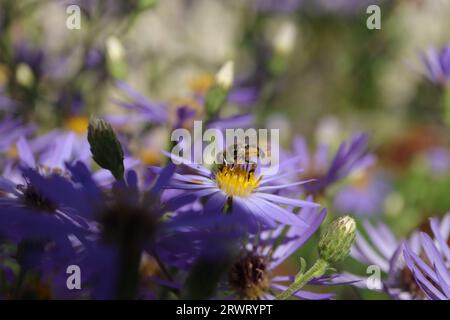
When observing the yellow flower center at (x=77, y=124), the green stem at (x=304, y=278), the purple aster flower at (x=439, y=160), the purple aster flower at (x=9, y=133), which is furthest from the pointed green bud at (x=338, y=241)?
the purple aster flower at (x=439, y=160)

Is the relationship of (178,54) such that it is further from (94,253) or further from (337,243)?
(94,253)

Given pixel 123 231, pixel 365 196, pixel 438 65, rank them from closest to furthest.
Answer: pixel 123 231 < pixel 438 65 < pixel 365 196

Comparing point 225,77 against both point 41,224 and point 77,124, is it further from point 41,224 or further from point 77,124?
point 41,224

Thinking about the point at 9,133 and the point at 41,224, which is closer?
the point at 41,224

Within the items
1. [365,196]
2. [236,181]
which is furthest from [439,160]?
[236,181]

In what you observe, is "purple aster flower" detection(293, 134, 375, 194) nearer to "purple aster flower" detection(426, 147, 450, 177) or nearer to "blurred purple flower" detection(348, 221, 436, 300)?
"blurred purple flower" detection(348, 221, 436, 300)

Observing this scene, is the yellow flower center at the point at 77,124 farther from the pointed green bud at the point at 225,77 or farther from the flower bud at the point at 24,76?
the pointed green bud at the point at 225,77

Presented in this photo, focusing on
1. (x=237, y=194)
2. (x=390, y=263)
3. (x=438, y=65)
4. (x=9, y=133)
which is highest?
(x=438, y=65)
